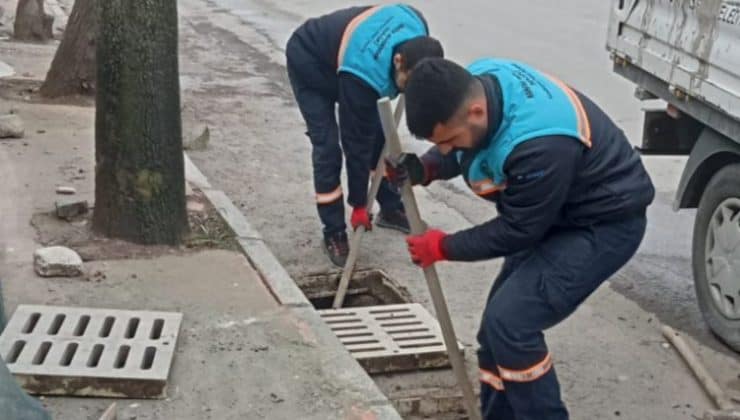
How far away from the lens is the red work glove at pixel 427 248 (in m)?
3.76

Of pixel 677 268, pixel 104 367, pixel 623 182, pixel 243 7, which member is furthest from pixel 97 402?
pixel 243 7

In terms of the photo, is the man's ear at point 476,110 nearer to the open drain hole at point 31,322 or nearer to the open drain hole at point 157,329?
the open drain hole at point 157,329

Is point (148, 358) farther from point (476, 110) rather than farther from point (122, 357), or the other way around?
point (476, 110)

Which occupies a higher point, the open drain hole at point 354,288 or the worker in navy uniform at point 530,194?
the worker in navy uniform at point 530,194

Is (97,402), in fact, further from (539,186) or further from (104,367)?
(539,186)

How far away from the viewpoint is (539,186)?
3346 millimetres

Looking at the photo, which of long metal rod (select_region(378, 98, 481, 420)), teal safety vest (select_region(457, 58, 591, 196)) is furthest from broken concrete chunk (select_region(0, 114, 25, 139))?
teal safety vest (select_region(457, 58, 591, 196))

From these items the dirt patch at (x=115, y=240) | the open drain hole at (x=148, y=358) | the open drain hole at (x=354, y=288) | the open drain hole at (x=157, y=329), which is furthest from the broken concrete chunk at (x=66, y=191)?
the open drain hole at (x=148, y=358)

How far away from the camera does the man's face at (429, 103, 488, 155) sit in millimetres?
3293

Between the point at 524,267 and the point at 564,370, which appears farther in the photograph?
the point at 564,370

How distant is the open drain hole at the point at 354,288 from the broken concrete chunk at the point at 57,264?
1.26 meters

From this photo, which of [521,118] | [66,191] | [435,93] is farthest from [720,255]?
[66,191]

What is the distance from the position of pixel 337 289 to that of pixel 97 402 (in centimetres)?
211

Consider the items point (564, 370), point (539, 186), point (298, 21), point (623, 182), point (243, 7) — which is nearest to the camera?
point (539, 186)
